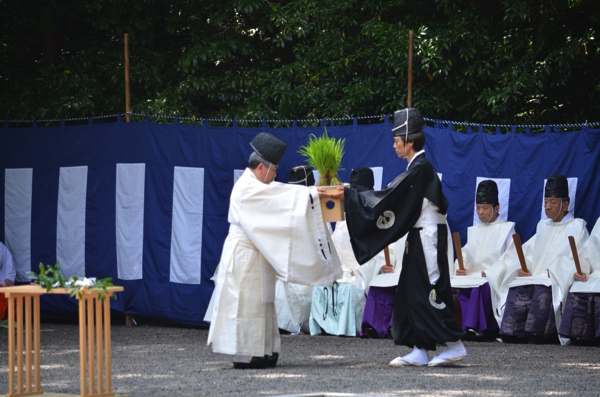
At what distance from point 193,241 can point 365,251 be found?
3.32m

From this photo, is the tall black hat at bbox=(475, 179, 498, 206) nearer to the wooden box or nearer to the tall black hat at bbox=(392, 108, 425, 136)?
the tall black hat at bbox=(392, 108, 425, 136)

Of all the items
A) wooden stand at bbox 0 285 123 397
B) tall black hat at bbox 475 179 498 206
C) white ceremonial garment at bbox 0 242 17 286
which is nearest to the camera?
wooden stand at bbox 0 285 123 397

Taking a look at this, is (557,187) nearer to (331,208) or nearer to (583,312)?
(583,312)

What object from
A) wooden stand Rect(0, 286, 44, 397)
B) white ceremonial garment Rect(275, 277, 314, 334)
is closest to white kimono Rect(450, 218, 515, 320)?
white ceremonial garment Rect(275, 277, 314, 334)

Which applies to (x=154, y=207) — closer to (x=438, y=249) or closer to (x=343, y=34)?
(x=343, y=34)

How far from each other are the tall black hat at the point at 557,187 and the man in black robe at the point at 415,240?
6.67 feet

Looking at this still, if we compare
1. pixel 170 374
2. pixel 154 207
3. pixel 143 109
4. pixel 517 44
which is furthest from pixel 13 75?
pixel 170 374

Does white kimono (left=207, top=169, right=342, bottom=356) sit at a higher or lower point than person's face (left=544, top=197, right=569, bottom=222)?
lower

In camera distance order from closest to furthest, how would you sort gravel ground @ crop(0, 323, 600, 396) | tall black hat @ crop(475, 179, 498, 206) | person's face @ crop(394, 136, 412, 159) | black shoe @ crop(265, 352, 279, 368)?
gravel ground @ crop(0, 323, 600, 396), black shoe @ crop(265, 352, 279, 368), person's face @ crop(394, 136, 412, 159), tall black hat @ crop(475, 179, 498, 206)

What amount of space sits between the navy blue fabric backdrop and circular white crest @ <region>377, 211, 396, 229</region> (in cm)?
244

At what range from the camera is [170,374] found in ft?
20.1

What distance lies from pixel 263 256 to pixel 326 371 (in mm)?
823

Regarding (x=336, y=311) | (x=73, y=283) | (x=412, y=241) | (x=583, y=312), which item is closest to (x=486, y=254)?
(x=583, y=312)

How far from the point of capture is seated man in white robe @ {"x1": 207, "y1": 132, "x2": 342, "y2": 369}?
6.08 meters
